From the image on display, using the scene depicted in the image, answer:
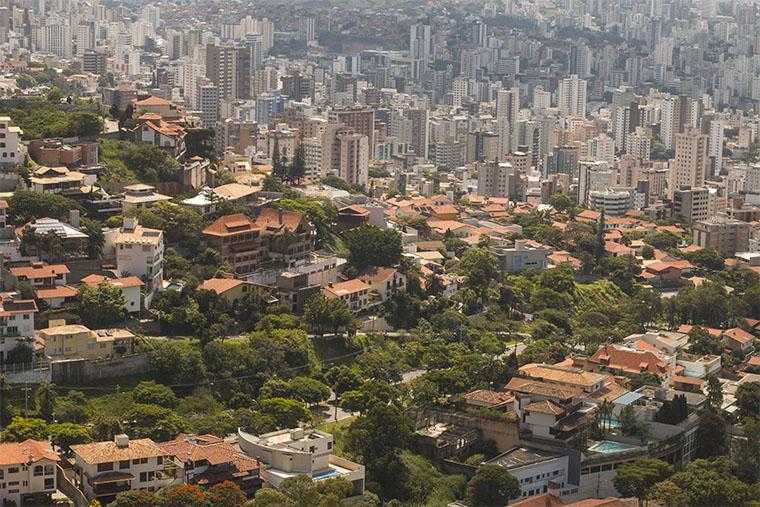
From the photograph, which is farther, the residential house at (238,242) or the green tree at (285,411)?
the residential house at (238,242)

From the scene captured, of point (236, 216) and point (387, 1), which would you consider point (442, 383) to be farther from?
point (387, 1)

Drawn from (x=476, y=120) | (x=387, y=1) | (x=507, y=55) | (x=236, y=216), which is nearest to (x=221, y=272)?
(x=236, y=216)

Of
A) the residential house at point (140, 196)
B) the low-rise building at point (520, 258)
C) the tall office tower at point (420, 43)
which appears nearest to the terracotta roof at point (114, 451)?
the residential house at point (140, 196)

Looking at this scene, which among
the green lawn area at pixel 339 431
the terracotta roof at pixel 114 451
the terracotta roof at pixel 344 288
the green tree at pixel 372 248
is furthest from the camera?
the green tree at pixel 372 248

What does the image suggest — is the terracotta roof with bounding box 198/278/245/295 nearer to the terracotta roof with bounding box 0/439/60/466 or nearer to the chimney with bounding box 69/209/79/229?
the chimney with bounding box 69/209/79/229

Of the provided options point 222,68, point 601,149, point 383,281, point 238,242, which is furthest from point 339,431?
point 222,68

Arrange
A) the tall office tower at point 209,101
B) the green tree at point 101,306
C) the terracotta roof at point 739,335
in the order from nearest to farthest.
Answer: the green tree at point 101,306
the terracotta roof at point 739,335
the tall office tower at point 209,101

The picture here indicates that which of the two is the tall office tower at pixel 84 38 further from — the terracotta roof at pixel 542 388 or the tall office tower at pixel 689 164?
the terracotta roof at pixel 542 388
